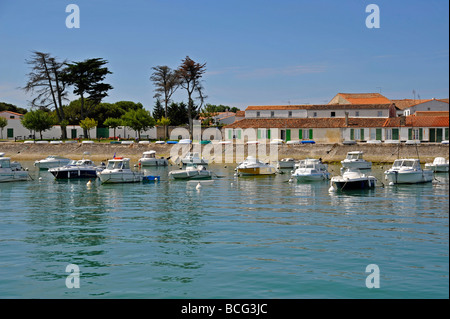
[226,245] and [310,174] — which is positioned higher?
[310,174]

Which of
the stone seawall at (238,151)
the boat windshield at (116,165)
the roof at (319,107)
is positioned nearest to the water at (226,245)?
the boat windshield at (116,165)

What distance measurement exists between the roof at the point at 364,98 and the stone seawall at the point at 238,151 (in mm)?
30444

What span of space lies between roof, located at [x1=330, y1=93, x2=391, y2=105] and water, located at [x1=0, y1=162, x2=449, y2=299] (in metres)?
73.8

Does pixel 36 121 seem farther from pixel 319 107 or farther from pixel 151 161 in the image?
pixel 319 107

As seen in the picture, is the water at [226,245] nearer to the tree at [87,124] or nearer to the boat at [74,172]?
the boat at [74,172]

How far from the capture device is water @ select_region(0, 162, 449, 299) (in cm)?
1673

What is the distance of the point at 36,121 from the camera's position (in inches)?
4218

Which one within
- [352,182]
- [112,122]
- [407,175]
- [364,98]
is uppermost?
[364,98]

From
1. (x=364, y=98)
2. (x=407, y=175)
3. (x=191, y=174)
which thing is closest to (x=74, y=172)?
(x=191, y=174)

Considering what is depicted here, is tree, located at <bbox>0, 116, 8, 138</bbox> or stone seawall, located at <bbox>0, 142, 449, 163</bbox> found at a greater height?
tree, located at <bbox>0, 116, 8, 138</bbox>

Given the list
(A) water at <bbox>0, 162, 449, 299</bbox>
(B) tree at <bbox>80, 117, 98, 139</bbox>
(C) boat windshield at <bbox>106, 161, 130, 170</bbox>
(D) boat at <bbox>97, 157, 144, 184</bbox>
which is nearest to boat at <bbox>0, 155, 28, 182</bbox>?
(D) boat at <bbox>97, 157, 144, 184</bbox>

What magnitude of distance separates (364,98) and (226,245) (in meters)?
99.2

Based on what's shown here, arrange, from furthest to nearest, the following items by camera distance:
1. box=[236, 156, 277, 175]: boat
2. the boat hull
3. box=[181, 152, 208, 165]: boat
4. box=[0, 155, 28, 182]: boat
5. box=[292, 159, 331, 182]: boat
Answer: box=[181, 152, 208, 165]: boat
box=[236, 156, 277, 175]: boat
box=[0, 155, 28, 182]: boat
box=[292, 159, 331, 182]: boat
the boat hull

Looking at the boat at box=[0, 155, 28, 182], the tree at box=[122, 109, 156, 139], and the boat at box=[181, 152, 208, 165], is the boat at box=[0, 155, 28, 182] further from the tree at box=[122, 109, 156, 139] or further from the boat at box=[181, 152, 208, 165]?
the tree at box=[122, 109, 156, 139]
